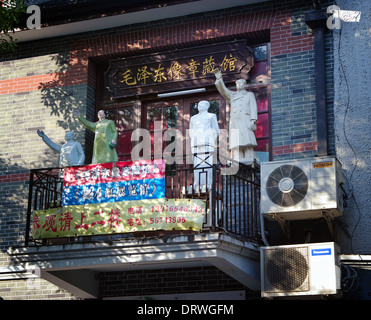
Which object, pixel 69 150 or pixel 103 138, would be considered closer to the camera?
pixel 103 138

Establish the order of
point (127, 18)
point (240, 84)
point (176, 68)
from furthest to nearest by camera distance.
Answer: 1. point (127, 18)
2. point (176, 68)
3. point (240, 84)

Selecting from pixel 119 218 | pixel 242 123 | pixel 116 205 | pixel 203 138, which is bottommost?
pixel 119 218

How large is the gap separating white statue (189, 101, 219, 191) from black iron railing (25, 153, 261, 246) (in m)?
0.02

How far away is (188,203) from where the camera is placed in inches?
456

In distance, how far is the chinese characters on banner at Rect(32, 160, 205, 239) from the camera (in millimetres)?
11633

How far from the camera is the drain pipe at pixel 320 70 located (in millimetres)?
12602

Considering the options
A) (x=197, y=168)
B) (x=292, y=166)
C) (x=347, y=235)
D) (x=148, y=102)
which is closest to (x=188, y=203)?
(x=197, y=168)

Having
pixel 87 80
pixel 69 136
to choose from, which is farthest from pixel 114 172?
pixel 87 80

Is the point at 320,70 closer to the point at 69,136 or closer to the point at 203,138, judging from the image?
the point at 203,138

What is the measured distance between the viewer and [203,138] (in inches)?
510

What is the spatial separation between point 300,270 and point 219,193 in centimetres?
210

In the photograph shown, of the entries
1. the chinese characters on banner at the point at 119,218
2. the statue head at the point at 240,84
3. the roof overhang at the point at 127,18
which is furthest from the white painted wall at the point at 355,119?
the chinese characters on banner at the point at 119,218

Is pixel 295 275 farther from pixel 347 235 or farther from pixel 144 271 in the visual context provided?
pixel 144 271

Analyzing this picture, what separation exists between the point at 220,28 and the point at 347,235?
4.38m
